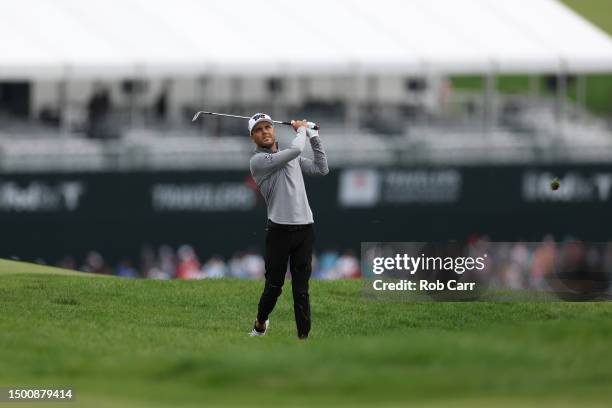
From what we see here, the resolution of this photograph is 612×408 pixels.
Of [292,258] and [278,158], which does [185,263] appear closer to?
[292,258]

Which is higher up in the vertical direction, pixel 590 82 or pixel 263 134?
pixel 590 82

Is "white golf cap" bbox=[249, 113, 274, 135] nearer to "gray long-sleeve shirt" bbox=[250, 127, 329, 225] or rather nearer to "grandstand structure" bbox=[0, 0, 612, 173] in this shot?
"gray long-sleeve shirt" bbox=[250, 127, 329, 225]

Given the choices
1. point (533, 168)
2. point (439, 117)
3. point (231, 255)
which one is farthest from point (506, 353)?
point (439, 117)

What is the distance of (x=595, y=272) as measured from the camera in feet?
55.1

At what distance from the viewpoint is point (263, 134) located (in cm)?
1336

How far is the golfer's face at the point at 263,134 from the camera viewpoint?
13328mm

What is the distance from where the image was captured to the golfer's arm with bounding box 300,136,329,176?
→ 13.5 metres

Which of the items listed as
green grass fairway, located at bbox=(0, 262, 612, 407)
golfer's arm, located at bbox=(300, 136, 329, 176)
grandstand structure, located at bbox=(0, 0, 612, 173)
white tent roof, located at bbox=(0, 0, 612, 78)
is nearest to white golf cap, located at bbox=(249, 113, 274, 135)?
golfer's arm, located at bbox=(300, 136, 329, 176)

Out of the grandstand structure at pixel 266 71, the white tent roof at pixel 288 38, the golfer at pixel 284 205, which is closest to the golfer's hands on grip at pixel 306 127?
the golfer at pixel 284 205

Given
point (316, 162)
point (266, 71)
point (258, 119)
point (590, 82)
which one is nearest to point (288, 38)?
point (266, 71)

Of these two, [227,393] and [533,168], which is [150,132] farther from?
[227,393]

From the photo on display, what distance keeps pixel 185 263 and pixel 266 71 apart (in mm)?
5068

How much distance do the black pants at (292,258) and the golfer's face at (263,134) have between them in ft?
2.32

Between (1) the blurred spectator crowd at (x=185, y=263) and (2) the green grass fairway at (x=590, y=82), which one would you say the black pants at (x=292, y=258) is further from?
(2) the green grass fairway at (x=590, y=82)
